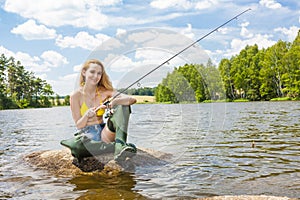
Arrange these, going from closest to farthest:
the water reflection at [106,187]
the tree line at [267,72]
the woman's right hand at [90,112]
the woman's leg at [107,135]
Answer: the water reflection at [106,187], the woman's right hand at [90,112], the woman's leg at [107,135], the tree line at [267,72]

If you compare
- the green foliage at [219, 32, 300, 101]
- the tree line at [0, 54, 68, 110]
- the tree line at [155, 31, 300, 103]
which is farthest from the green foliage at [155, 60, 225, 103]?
the tree line at [0, 54, 68, 110]

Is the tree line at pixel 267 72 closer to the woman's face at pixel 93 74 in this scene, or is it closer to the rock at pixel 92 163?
the rock at pixel 92 163

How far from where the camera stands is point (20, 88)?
349ft

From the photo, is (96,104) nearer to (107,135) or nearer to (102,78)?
(102,78)

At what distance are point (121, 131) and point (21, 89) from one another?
106319 mm

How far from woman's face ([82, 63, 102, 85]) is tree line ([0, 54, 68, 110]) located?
302 ft

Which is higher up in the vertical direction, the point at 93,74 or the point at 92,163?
the point at 93,74

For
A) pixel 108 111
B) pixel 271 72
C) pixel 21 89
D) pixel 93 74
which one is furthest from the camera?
pixel 21 89

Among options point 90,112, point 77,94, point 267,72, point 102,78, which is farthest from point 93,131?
point 267,72

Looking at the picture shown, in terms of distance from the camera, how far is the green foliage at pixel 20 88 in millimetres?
97250

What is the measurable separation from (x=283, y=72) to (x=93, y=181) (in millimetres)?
64156

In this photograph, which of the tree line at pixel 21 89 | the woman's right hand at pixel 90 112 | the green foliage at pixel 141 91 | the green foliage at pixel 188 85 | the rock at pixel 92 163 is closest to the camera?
the green foliage at pixel 141 91

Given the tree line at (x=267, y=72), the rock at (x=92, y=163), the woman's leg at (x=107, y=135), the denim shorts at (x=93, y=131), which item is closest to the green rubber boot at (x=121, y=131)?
the woman's leg at (x=107, y=135)

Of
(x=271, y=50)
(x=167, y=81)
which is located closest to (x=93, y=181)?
(x=167, y=81)
